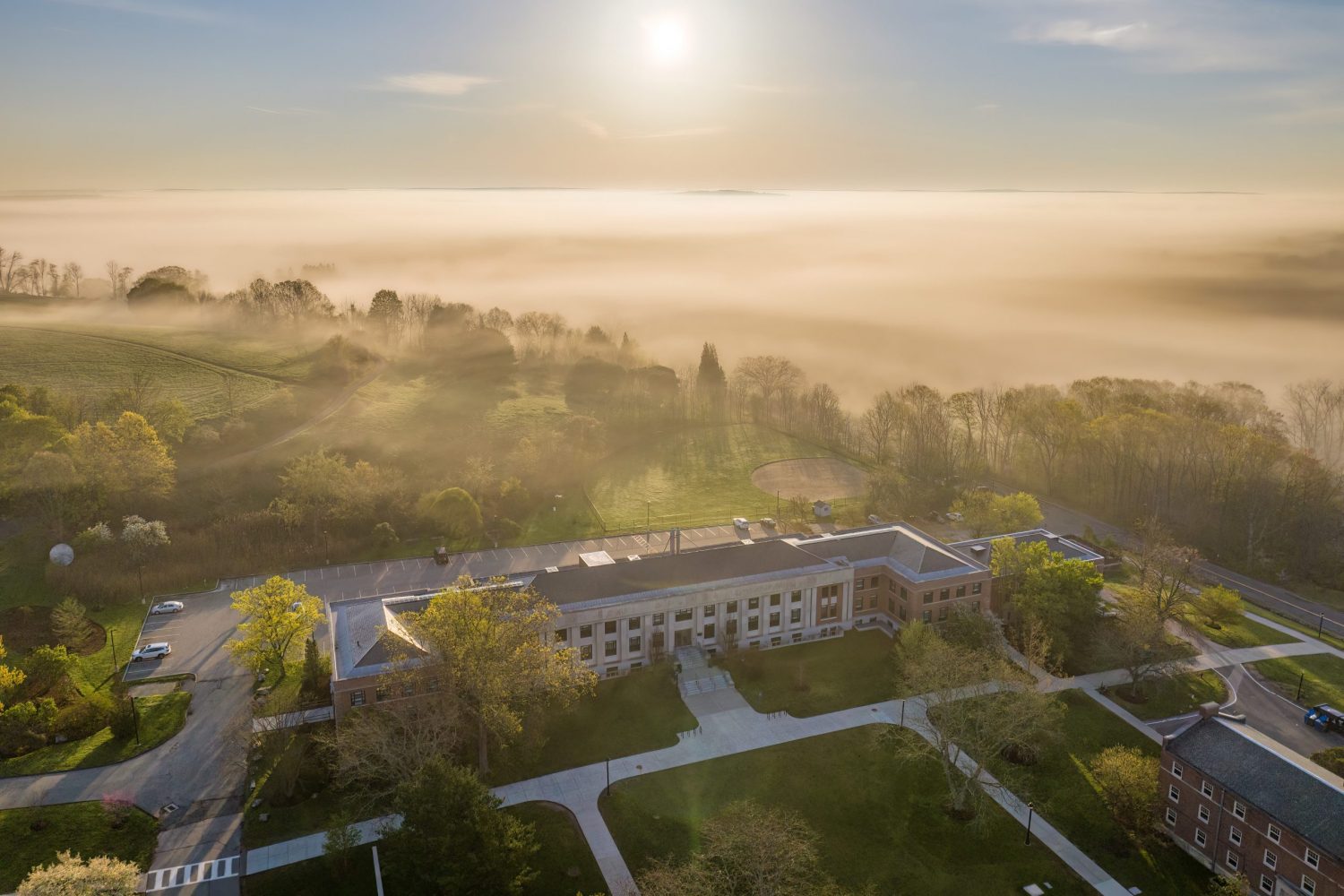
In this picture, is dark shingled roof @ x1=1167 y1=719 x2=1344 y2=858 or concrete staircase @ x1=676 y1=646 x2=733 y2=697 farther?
concrete staircase @ x1=676 y1=646 x2=733 y2=697

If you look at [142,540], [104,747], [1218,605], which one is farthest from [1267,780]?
[142,540]

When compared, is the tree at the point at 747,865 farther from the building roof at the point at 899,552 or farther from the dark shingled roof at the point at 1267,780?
the building roof at the point at 899,552

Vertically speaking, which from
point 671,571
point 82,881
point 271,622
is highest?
point 671,571

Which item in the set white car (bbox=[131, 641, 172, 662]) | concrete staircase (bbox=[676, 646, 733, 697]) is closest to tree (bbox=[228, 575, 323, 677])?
white car (bbox=[131, 641, 172, 662])

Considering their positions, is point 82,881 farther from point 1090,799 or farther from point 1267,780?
point 1267,780

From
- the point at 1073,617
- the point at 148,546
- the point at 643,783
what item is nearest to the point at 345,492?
the point at 148,546

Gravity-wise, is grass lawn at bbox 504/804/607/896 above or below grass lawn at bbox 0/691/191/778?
below

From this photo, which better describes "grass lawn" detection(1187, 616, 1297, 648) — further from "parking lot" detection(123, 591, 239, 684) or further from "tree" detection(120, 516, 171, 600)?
"tree" detection(120, 516, 171, 600)

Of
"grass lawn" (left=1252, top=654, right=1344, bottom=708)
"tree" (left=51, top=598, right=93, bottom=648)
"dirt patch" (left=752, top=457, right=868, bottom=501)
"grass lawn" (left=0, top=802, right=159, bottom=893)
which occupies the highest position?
"dirt patch" (left=752, top=457, right=868, bottom=501)
